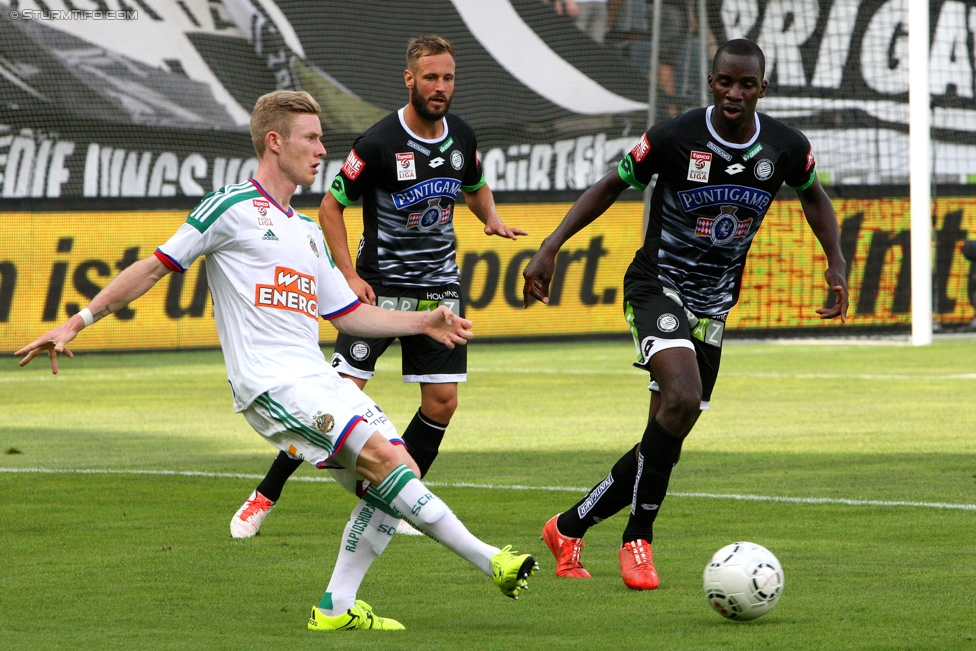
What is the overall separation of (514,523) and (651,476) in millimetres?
1516

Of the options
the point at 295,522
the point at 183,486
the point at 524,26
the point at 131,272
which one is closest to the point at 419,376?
the point at 295,522

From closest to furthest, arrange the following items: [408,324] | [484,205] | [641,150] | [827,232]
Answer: [408,324] → [641,150] → [827,232] → [484,205]

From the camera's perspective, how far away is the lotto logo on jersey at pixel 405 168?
7.49m

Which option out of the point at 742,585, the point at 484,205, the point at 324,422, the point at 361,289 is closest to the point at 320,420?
the point at 324,422

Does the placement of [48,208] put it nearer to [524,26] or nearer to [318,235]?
[524,26]

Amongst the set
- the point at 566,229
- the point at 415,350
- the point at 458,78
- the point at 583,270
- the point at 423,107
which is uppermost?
the point at 423,107

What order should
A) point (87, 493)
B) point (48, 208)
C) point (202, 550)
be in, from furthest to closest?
point (48, 208), point (87, 493), point (202, 550)

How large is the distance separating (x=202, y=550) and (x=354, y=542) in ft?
6.13

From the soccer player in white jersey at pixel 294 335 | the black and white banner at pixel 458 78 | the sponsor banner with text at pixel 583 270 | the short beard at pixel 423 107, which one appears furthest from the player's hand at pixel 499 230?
the black and white banner at pixel 458 78

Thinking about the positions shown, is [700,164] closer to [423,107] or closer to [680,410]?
[680,410]

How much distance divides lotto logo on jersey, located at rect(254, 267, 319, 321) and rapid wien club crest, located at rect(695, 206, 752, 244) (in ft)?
6.11

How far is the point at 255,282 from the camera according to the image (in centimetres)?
509

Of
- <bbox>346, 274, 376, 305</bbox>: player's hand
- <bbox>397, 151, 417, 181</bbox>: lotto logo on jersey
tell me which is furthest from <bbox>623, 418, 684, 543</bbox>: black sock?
<bbox>397, 151, 417, 181</bbox>: lotto logo on jersey

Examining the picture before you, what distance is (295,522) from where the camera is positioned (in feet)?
24.9
